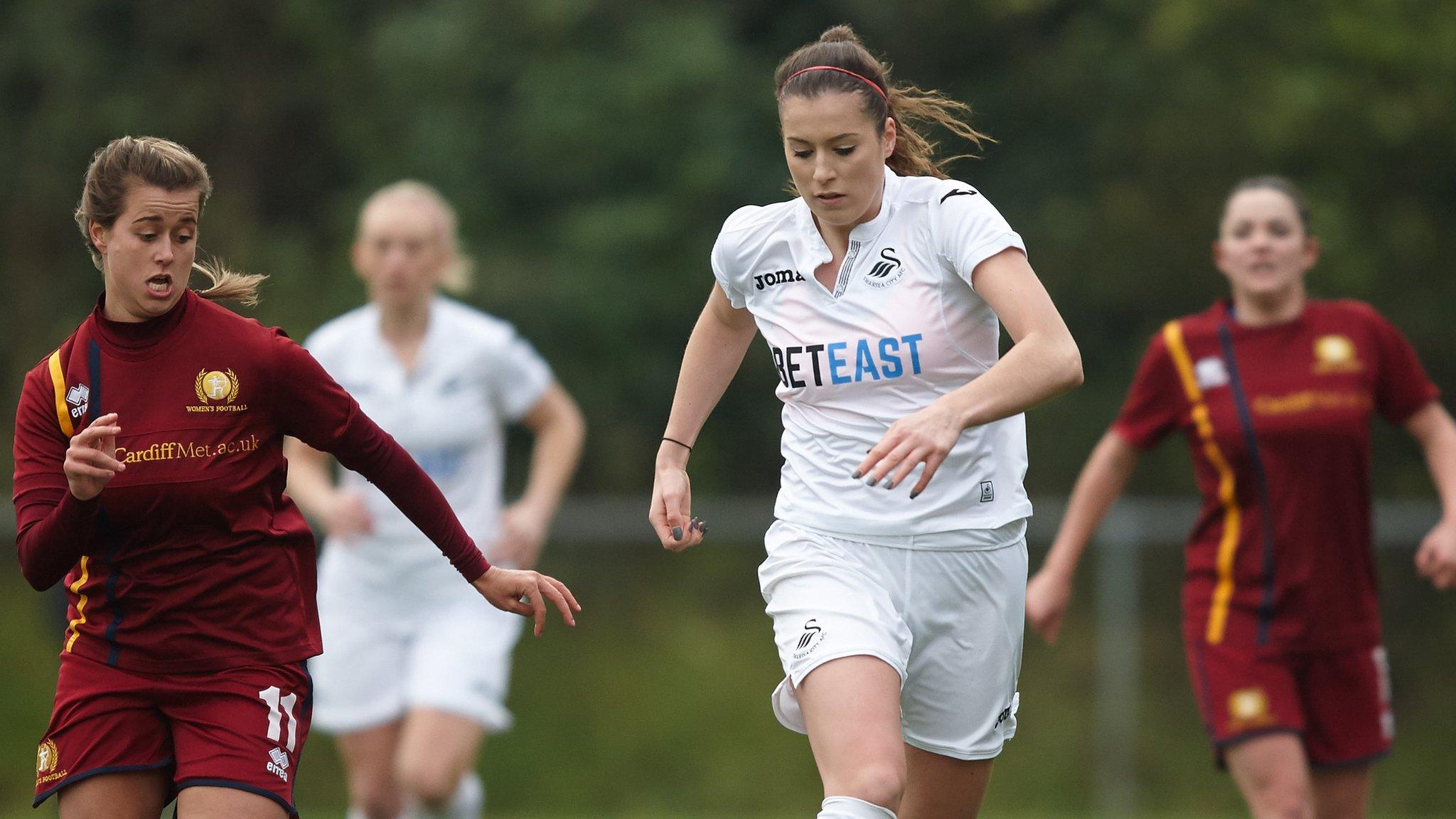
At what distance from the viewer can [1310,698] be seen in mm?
5379

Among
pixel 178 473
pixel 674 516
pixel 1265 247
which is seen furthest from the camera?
pixel 1265 247

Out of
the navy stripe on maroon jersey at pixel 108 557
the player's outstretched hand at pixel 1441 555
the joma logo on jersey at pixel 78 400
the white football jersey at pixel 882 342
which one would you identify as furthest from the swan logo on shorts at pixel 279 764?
the player's outstretched hand at pixel 1441 555

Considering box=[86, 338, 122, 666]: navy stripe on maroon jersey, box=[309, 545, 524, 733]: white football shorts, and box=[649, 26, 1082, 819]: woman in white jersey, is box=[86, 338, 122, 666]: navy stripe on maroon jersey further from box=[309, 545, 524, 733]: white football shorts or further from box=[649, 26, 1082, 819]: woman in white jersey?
box=[309, 545, 524, 733]: white football shorts

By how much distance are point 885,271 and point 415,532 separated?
281 centimetres

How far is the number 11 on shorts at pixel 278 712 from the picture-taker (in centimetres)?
380

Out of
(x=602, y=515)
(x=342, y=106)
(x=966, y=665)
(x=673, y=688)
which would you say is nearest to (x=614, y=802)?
(x=673, y=688)

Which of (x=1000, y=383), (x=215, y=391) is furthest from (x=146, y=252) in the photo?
(x=1000, y=383)

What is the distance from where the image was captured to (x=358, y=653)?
20.7 feet

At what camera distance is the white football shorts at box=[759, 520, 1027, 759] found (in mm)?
4102

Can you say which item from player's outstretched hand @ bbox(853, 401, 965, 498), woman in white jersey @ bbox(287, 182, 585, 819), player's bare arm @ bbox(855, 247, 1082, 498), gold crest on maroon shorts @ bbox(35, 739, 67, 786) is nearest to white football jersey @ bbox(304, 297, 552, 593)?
woman in white jersey @ bbox(287, 182, 585, 819)

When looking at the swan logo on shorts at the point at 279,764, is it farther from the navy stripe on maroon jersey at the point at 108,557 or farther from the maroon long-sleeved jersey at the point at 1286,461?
the maroon long-sleeved jersey at the point at 1286,461

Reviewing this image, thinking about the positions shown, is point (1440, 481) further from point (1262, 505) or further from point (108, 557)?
point (108, 557)

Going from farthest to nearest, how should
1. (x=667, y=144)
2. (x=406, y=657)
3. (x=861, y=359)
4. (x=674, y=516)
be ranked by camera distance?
(x=667, y=144), (x=406, y=657), (x=674, y=516), (x=861, y=359)

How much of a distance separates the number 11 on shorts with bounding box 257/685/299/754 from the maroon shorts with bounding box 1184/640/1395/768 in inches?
110
